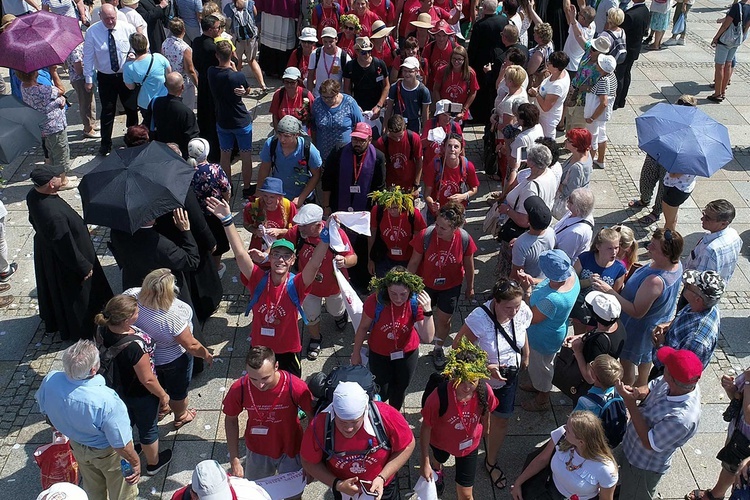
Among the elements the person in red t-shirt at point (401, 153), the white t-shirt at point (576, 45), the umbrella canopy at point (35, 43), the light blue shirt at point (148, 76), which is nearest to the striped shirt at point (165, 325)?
the person in red t-shirt at point (401, 153)

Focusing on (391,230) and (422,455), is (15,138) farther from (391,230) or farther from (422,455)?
(422,455)

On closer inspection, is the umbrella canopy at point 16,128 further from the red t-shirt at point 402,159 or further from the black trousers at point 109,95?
the red t-shirt at point 402,159

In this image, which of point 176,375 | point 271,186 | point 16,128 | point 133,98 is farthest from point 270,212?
point 133,98

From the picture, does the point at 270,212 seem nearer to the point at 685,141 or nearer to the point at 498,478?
the point at 498,478

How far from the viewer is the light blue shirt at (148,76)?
924cm

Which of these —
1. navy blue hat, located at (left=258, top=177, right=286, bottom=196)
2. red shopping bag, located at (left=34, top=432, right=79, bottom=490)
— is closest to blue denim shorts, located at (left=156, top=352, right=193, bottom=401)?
red shopping bag, located at (left=34, top=432, right=79, bottom=490)

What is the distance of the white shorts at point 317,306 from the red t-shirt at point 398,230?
0.69 metres

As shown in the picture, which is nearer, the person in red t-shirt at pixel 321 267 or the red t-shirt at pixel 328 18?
the person in red t-shirt at pixel 321 267

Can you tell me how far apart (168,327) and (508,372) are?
2.57m

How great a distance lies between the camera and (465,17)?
12.6 metres

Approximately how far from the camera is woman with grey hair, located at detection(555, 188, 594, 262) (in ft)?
21.1

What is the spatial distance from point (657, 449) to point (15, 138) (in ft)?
22.8

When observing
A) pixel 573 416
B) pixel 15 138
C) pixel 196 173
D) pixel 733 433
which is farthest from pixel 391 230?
pixel 15 138

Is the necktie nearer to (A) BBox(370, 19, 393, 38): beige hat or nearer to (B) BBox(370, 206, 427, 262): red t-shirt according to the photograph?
(A) BBox(370, 19, 393, 38): beige hat
